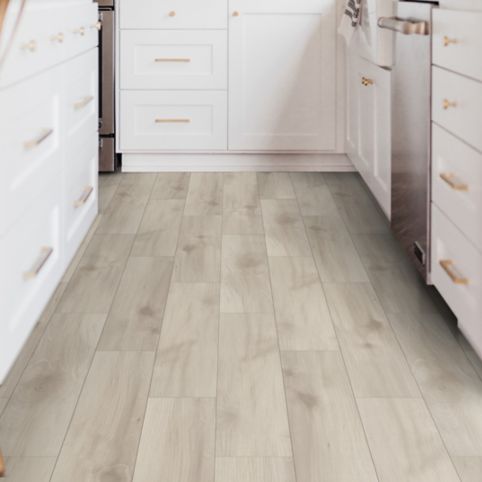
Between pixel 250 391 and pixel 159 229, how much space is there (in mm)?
1361

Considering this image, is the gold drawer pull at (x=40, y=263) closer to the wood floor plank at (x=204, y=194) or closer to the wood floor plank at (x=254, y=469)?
the wood floor plank at (x=254, y=469)

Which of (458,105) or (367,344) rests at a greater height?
(458,105)

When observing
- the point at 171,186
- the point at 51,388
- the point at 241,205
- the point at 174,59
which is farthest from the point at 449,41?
the point at 174,59

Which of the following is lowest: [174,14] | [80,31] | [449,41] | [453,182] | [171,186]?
[171,186]

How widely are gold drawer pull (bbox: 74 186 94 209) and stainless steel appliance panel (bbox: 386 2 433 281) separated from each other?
3.42ft

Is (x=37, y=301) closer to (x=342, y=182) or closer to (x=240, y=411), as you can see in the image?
(x=240, y=411)

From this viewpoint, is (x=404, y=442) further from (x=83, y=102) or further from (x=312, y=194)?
(x=312, y=194)

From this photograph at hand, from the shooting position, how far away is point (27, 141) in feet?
6.10

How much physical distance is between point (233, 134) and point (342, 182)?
621mm

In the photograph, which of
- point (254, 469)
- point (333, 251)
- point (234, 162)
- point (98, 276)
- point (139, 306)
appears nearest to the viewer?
point (254, 469)

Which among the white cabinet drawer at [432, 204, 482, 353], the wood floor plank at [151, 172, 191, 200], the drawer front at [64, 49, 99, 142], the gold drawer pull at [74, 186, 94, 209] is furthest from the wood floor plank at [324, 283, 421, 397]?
the wood floor plank at [151, 172, 191, 200]

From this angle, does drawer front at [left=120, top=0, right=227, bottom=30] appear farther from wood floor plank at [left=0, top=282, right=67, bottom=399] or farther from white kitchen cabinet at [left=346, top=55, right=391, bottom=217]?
wood floor plank at [left=0, top=282, right=67, bottom=399]

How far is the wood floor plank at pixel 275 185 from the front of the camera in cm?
357

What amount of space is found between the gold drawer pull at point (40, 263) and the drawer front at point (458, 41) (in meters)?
1.11
